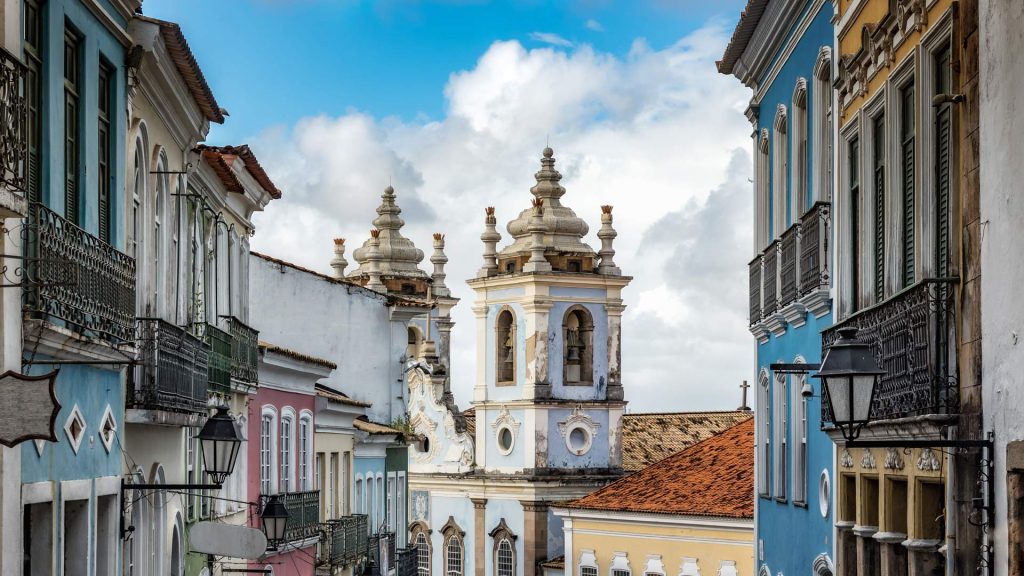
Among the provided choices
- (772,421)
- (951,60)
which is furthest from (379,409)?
(951,60)

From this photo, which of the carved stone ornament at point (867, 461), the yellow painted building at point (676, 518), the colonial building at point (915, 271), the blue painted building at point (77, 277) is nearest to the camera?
the colonial building at point (915, 271)

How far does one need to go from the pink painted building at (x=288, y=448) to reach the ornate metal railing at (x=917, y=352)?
11361 mm

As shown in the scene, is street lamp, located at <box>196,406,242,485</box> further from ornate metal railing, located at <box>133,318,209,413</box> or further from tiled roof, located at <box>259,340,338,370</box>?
tiled roof, located at <box>259,340,338,370</box>

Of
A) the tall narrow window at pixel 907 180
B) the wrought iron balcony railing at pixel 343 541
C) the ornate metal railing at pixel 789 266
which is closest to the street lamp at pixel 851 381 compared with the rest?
the tall narrow window at pixel 907 180

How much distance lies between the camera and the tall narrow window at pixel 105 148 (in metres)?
12.4

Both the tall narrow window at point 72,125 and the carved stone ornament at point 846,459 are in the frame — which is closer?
the tall narrow window at point 72,125

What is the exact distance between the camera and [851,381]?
957 centimetres

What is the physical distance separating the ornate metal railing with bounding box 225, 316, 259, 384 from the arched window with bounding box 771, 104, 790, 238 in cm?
554

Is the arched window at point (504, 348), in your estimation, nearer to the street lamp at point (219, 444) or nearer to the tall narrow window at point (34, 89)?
the street lamp at point (219, 444)

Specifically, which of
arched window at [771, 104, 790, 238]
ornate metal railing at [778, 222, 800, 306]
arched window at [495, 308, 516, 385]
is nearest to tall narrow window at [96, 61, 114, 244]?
ornate metal railing at [778, 222, 800, 306]

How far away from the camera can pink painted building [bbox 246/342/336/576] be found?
2206 centimetres

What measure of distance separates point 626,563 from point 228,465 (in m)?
29.8

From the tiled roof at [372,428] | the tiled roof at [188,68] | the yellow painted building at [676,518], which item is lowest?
the yellow painted building at [676,518]

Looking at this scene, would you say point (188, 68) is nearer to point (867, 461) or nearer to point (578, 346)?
point (867, 461)
